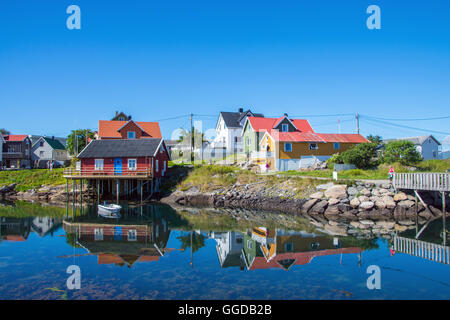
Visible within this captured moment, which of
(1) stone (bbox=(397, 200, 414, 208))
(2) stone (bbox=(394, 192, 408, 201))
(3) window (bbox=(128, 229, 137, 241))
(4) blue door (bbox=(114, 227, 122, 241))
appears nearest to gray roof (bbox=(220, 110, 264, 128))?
(2) stone (bbox=(394, 192, 408, 201))

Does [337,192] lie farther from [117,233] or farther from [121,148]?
[121,148]

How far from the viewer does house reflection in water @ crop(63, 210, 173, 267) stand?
52.7ft

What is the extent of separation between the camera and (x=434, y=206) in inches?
1067

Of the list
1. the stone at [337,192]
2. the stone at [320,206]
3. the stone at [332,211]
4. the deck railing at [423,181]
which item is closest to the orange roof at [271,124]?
the stone at [337,192]

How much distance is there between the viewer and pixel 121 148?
4038cm

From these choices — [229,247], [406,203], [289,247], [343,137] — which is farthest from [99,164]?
[406,203]

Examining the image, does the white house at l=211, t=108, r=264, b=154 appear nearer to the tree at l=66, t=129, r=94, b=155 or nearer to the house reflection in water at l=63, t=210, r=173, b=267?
the tree at l=66, t=129, r=94, b=155

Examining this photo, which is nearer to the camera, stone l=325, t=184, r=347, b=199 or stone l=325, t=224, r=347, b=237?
stone l=325, t=224, r=347, b=237

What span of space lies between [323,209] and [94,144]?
28.7m

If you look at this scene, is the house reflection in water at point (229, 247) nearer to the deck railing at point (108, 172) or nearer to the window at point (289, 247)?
the window at point (289, 247)

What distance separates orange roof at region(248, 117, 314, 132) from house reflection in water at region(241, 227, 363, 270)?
3029 cm

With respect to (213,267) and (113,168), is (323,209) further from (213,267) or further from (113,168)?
(113,168)

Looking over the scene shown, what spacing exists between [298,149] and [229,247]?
2684cm
